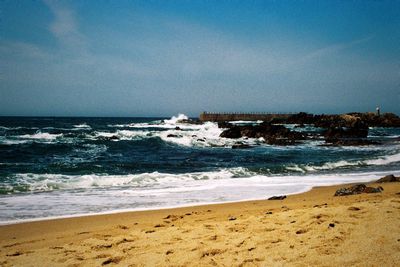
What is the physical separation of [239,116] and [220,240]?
77669 millimetres

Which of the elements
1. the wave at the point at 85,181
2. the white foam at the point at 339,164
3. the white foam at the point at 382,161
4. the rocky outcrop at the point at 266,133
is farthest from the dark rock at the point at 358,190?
the rocky outcrop at the point at 266,133

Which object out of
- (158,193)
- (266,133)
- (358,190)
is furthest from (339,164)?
(266,133)

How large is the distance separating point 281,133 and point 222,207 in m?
24.8

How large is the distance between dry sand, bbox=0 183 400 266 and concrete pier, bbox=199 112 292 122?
241ft

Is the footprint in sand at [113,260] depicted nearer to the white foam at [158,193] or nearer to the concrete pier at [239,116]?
the white foam at [158,193]

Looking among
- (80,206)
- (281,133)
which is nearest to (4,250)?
(80,206)

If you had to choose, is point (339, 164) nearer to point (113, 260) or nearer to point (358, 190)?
point (358, 190)

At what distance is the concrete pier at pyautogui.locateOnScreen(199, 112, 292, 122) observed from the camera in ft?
259

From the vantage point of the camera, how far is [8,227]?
5.61m

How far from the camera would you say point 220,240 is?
403 centimetres

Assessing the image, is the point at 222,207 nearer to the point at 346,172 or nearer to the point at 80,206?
the point at 80,206

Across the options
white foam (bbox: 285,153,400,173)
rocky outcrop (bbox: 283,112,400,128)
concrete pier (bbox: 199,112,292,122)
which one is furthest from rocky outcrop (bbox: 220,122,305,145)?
concrete pier (bbox: 199,112,292,122)

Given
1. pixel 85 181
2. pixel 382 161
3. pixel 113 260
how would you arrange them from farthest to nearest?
pixel 382 161
pixel 85 181
pixel 113 260

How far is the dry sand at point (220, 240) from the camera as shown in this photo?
3324 millimetres
